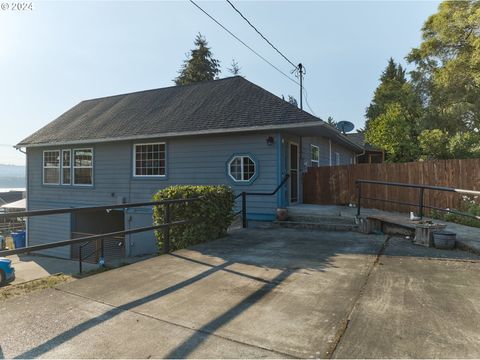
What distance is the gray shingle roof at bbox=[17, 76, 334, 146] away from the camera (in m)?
10.6

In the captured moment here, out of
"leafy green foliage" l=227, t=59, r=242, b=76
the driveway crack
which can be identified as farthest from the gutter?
"leafy green foliage" l=227, t=59, r=242, b=76

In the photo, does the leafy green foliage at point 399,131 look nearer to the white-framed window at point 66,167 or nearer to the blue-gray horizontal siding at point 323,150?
the blue-gray horizontal siding at point 323,150

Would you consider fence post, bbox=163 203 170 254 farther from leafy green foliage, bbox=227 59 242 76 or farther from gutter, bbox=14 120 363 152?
leafy green foliage, bbox=227 59 242 76

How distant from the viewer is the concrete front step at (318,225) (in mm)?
8660

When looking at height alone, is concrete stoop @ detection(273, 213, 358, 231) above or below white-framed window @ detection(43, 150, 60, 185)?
below

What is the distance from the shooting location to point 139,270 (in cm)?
500

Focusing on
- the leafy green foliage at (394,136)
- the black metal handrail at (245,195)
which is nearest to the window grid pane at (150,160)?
the black metal handrail at (245,195)

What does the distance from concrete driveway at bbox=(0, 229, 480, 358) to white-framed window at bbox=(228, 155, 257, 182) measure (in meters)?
5.28

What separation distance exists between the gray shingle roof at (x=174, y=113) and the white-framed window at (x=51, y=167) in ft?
2.16

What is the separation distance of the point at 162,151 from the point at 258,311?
32.3 feet

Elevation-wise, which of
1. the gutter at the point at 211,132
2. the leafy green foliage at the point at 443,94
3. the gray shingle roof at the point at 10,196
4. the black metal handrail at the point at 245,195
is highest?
the leafy green foliage at the point at 443,94

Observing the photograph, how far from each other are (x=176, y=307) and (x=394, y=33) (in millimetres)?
10856

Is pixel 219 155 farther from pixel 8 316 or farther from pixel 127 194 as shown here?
pixel 8 316

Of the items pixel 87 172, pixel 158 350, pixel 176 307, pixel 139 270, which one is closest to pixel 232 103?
pixel 87 172
